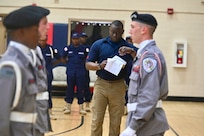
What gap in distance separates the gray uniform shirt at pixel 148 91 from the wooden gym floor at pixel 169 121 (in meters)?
3.19

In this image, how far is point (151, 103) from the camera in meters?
2.24

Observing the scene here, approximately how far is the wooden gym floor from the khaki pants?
5.00 ft

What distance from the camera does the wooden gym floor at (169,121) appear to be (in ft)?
18.7

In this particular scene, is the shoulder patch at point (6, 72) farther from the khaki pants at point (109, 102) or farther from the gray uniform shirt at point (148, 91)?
the khaki pants at point (109, 102)

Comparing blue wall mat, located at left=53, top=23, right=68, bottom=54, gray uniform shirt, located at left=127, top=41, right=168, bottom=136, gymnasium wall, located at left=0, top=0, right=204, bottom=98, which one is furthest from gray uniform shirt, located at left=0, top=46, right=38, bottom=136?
gymnasium wall, located at left=0, top=0, right=204, bottom=98

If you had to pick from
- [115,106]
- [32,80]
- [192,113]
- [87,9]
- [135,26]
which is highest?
[87,9]

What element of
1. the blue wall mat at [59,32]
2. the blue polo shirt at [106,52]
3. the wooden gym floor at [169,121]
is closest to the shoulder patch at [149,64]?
the blue polo shirt at [106,52]

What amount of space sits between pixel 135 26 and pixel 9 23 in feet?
3.41

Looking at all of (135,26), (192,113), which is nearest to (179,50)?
(192,113)

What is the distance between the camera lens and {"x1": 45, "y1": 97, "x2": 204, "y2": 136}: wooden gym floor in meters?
5.71

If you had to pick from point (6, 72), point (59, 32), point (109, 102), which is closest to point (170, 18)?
point (59, 32)

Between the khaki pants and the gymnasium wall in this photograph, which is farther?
the gymnasium wall

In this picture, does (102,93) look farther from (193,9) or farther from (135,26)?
(193,9)

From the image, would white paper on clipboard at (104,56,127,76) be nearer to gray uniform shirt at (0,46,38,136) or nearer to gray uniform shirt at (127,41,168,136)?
gray uniform shirt at (127,41,168,136)
